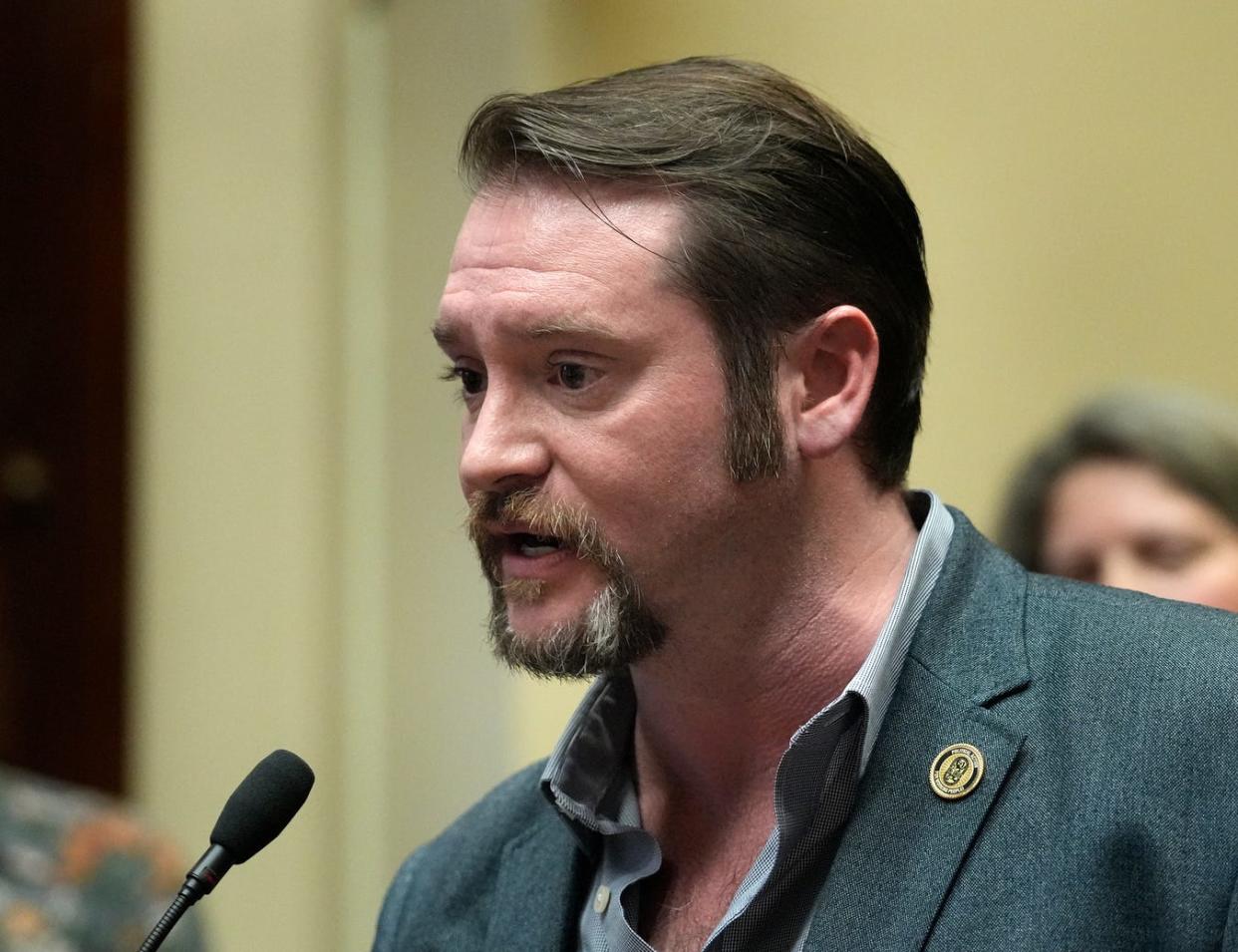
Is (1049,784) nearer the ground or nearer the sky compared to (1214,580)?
nearer the sky

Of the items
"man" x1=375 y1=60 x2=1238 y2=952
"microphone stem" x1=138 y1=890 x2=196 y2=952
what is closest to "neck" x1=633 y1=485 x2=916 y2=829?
"man" x1=375 y1=60 x2=1238 y2=952

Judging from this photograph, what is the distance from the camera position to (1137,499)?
2.80m

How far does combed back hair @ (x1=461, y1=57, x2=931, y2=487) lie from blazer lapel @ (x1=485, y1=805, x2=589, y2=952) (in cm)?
45

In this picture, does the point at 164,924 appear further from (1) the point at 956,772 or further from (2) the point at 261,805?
(1) the point at 956,772

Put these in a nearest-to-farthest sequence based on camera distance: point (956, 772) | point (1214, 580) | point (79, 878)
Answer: point (956, 772) → point (79, 878) → point (1214, 580)

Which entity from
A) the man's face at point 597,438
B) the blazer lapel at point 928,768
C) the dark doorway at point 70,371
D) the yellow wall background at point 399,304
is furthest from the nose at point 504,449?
the dark doorway at point 70,371

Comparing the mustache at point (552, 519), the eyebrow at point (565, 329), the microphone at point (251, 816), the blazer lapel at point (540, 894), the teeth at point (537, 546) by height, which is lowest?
the blazer lapel at point (540, 894)

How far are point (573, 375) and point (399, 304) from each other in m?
2.06

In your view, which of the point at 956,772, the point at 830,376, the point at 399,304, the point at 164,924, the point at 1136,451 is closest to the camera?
the point at 164,924

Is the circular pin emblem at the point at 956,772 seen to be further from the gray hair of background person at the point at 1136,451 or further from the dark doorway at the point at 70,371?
the dark doorway at the point at 70,371

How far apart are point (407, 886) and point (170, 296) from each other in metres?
2.20

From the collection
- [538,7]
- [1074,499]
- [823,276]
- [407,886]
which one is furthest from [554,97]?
[538,7]

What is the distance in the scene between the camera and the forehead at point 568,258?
1.65 metres

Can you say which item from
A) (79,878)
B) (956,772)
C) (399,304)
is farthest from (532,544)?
(399,304)
